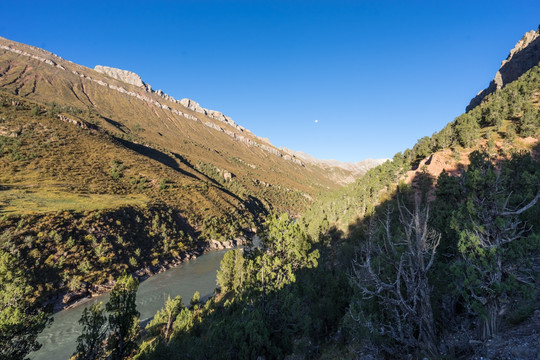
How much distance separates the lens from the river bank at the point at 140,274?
43.6 m

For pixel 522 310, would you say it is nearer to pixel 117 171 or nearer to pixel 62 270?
pixel 62 270

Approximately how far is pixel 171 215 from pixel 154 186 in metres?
22.6

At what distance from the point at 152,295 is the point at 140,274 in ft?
34.3

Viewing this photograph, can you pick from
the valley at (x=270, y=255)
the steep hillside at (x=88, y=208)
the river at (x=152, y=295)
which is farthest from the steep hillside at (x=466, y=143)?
the steep hillside at (x=88, y=208)

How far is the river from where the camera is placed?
34312 mm

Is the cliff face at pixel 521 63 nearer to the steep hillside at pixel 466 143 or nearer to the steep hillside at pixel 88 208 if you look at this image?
the steep hillside at pixel 466 143

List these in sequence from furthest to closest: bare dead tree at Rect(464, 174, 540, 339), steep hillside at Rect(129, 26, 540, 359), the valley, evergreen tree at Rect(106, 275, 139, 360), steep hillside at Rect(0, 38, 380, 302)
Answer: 1. steep hillside at Rect(0, 38, 380, 302)
2. evergreen tree at Rect(106, 275, 139, 360)
3. the valley
4. bare dead tree at Rect(464, 174, 540, 339)
5. steep hillside at Rect(129, 26, 540, 359)

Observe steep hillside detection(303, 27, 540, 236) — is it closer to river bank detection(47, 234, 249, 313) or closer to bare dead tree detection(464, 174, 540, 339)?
river bank detection(47, 234, 249, 313)

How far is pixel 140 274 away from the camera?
58781 mm

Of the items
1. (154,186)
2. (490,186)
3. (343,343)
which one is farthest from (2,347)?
(154,186)

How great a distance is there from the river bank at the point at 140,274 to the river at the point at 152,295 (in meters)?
1.14

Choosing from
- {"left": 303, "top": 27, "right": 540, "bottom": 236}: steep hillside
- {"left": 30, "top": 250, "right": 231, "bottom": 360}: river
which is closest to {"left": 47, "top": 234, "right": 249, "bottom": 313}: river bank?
{"left": 30, "top": 250, "right": 231, "bottom": 360}: river

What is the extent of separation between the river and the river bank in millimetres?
1143

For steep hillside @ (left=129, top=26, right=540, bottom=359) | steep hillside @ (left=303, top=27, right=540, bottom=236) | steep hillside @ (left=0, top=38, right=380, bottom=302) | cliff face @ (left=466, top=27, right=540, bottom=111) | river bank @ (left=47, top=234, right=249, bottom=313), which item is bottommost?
river bank @ (left=47, top=234, right=249, bottom=313)
